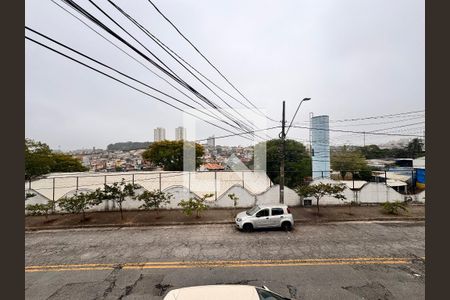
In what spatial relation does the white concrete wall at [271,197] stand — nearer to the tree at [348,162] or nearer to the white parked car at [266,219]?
the white parked car at [266,219]

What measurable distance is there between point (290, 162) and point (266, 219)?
23561 mm

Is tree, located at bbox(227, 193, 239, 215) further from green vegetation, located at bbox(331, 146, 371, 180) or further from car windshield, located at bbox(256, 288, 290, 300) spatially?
green vegetation, located at bbox(331, 146, 371, 180)

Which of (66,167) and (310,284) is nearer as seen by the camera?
(310,284)

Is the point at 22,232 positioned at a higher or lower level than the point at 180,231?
higher

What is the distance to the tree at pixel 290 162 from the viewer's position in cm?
3069

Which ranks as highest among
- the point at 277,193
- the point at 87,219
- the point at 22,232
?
the point at 22,232

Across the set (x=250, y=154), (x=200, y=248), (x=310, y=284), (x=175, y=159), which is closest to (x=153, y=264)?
(x=200, y=248)

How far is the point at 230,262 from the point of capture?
24.7ft

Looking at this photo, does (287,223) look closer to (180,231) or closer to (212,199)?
(180,231)

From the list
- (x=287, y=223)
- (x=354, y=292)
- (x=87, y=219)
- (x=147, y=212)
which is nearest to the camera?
(x=354, y=292)

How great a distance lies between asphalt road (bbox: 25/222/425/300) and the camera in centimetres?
606

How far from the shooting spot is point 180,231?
36.4ft

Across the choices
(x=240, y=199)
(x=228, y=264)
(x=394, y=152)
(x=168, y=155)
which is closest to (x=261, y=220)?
(x=228, y=264)

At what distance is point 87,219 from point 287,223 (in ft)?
37.0
